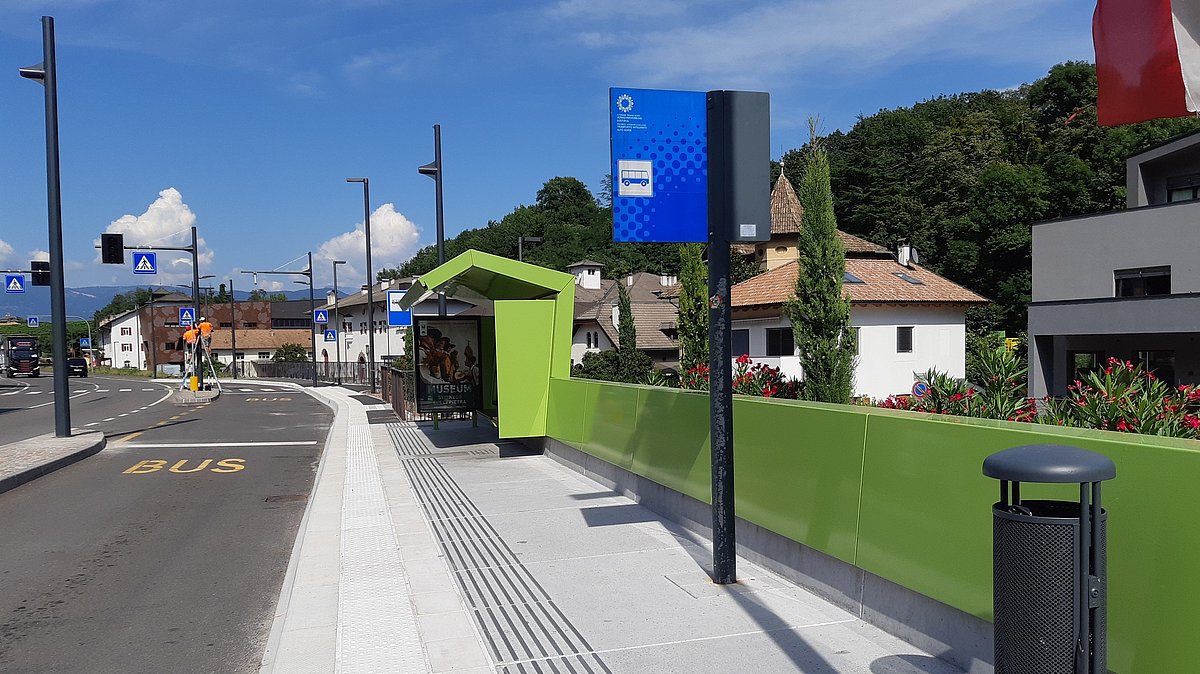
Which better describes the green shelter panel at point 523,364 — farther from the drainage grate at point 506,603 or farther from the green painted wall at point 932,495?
the green painted wall at point 932,495

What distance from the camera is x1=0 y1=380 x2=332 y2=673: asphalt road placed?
5547mm

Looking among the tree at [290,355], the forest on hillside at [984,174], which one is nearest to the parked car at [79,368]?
the tree at [290,355]

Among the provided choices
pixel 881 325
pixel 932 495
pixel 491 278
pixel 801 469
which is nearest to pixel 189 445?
pixel 491 278

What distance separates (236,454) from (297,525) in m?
7.58

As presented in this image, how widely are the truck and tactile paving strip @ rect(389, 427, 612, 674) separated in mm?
75590

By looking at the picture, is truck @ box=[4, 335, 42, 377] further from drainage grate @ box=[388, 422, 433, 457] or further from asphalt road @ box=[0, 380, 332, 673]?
asphalt road @ box=[0, 380, 332, 673]

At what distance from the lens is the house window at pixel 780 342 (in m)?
34.0

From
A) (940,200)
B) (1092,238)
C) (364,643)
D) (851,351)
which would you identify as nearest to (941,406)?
(364,643)

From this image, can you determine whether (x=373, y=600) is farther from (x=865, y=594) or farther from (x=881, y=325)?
(x=881, y=325)

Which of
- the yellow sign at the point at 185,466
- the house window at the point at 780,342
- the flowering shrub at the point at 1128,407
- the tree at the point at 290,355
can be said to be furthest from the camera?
the tree at the point at 290,355

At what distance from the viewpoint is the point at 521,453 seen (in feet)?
48.8

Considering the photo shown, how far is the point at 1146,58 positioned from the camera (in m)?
3.13

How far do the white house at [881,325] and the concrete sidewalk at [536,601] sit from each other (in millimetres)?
25001

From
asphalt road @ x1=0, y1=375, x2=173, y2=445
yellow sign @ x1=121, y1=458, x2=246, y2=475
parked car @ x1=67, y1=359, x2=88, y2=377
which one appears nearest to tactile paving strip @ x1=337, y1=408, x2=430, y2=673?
yellow sign @ x1=121, y1=458, x2=246, y2=475
